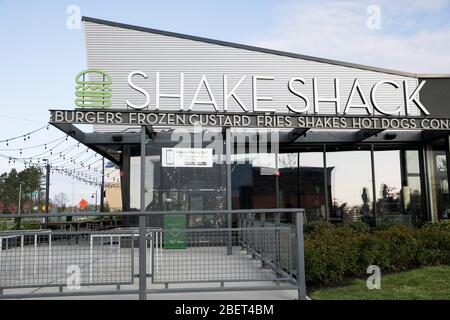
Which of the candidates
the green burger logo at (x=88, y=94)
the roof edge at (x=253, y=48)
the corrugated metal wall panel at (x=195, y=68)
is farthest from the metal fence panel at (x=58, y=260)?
the roof edge at (x=253, y=48)

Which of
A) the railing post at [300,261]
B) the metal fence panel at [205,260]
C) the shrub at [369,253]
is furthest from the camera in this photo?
the shrub at [369,253]

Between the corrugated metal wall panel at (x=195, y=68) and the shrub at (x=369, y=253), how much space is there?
25.5 ft

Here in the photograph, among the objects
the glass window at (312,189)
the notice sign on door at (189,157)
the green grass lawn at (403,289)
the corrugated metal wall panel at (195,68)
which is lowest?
the green grass lawn at (403,289)

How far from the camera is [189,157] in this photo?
12.9 metres

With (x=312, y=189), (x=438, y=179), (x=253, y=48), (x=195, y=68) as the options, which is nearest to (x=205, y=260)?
(x=312, y=189)

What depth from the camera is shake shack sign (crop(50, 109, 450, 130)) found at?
37.3ft

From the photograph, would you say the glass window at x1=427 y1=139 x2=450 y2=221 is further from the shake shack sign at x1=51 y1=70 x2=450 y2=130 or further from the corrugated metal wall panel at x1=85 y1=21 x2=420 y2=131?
the shake shack sign at x1=51 y1=70 x2=450 y2=130

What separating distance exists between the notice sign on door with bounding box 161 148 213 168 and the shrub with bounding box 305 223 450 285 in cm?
570

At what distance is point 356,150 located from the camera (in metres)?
15.4

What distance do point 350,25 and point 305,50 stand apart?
13.9ft

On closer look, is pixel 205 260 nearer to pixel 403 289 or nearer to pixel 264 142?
pixel 403 289

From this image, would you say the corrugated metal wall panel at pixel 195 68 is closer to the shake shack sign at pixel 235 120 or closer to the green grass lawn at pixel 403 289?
the shake shack sign at pixel 235 120

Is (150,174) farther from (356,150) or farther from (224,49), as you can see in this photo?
(356,150)

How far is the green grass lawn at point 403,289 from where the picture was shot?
239 inches
